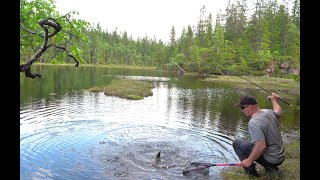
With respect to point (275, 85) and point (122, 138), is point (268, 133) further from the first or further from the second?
point (275, 85)

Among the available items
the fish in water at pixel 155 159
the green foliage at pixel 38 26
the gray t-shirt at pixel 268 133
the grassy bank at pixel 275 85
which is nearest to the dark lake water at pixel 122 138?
the fish in water at pixel 155 159

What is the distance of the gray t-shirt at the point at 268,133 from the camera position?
7738 millimetres

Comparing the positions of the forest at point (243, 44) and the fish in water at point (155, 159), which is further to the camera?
the forest at point (243, 44)

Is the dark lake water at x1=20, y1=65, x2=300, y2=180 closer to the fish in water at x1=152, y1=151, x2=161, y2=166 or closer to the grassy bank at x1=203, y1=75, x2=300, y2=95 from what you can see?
the fish in water at x1=152, y1=151, x2=161, y2=166

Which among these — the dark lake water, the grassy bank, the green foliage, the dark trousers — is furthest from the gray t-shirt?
the grassy bank

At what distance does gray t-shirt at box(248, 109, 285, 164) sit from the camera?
7.74 meters

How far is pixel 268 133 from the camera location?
25.9 feet

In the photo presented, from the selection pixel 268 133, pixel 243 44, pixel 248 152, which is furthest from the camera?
pixel 243 44

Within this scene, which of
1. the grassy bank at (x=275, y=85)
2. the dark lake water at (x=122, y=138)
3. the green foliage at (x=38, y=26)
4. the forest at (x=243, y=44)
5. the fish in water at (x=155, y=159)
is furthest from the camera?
the forest at (x=243, y=44)

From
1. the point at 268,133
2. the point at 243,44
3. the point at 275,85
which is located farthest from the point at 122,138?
the point at 243,44

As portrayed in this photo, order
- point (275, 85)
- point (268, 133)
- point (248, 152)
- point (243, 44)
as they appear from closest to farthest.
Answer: point (268, 133)
point (248, 152)
point (275, 85)
point (243, 44)

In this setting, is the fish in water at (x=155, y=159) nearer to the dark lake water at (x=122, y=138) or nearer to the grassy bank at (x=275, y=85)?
the dark lake water at (x=122, y=138)

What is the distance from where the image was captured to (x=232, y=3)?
118 m

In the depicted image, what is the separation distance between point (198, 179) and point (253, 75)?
237 feet
